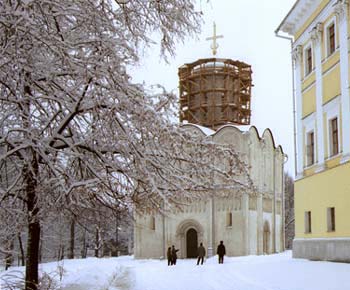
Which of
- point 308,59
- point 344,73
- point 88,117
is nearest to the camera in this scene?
point 88,117

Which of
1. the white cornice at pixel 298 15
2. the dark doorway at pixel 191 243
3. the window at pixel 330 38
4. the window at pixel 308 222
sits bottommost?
the dark doorway at pixel 191 243

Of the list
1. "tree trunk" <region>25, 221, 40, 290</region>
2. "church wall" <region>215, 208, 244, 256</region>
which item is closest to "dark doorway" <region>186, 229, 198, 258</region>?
"church wall" <region>215, 208, 244, 256</region>

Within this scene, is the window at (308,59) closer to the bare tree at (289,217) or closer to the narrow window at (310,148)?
the narrow window at (310,148)

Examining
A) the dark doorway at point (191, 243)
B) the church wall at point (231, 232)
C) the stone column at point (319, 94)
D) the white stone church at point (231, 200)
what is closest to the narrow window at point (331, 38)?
the stone column at point (319, 94)

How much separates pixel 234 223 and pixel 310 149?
15643 mm

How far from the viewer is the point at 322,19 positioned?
23812 millimetres

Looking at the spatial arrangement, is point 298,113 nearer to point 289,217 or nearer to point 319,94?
point 319,94

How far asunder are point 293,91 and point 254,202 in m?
14.9

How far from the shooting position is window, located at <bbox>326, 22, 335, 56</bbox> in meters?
23.0

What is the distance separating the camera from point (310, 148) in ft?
83.4

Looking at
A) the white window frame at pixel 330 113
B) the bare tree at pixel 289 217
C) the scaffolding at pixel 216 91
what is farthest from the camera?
the bare tree at pixel 289 217

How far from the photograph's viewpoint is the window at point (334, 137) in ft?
73.7

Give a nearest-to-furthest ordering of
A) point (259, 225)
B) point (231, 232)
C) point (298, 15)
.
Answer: point (298, 15)
point (231, 232)
point (259, 225)

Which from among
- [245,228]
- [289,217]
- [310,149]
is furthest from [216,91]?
[310,149]
